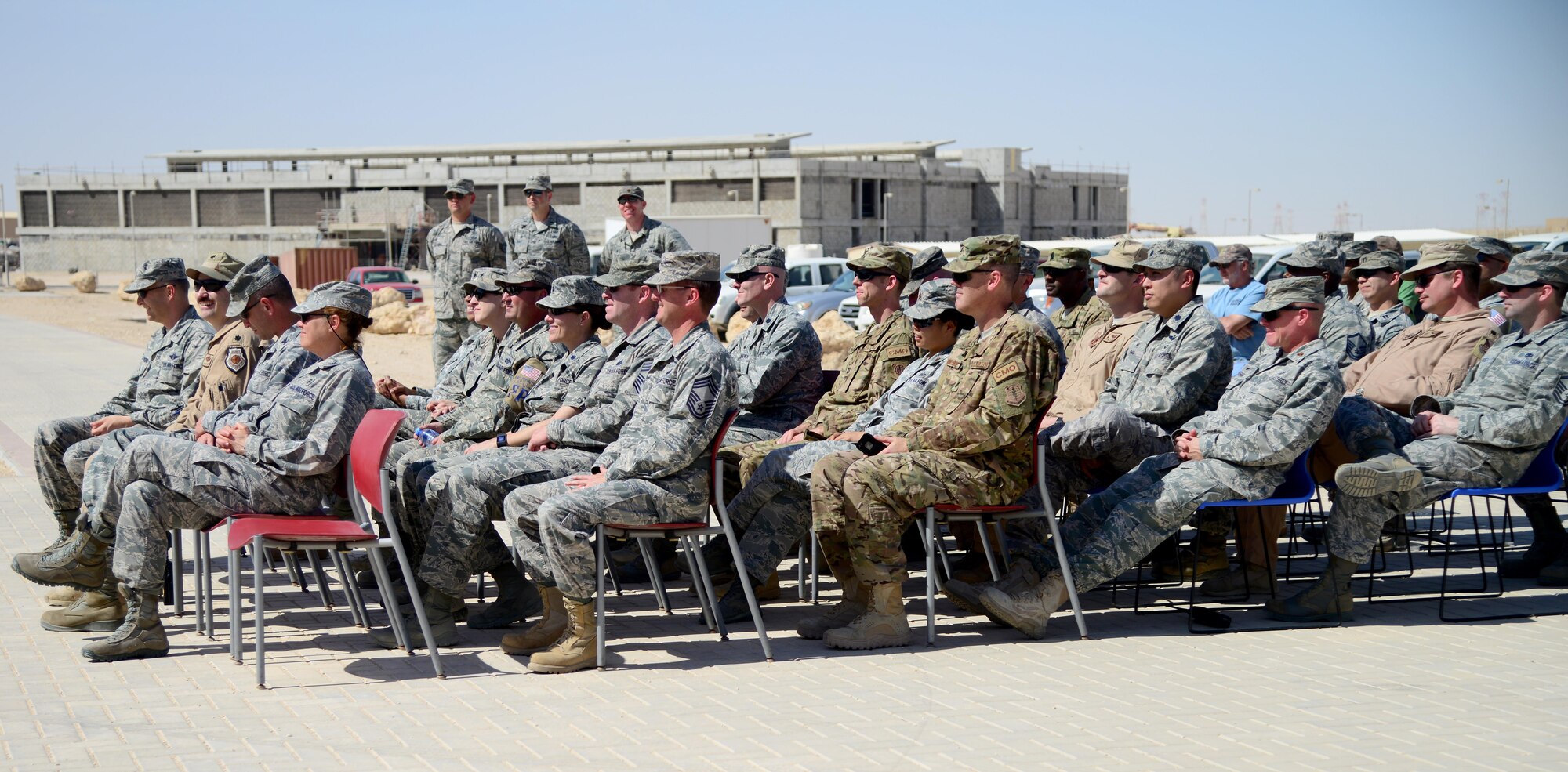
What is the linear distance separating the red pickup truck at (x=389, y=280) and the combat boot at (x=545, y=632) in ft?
128

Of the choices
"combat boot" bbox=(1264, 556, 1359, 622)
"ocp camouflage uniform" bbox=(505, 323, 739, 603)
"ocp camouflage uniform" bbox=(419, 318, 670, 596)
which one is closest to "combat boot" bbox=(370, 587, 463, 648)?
"ocp camouflage uniform" bbox=(419, 318, 670, 596)

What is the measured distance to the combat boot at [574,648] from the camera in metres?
5.80

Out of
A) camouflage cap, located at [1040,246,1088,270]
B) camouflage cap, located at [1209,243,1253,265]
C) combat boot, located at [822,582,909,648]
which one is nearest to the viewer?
combat boot, located at [822,582,909,648]

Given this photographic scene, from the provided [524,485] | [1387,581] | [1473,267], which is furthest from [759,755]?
[1473,267]

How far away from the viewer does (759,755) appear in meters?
4.66

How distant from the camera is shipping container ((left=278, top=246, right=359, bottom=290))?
5831cm

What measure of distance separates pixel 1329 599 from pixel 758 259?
336 centimetres

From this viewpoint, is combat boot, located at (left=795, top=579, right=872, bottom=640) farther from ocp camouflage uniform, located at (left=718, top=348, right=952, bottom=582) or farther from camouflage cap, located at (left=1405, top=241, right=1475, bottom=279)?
camouflage cap, located at (left=1405, top=241, right=1475, bottom=279)

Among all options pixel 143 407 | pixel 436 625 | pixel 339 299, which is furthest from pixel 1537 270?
pixel 143 407

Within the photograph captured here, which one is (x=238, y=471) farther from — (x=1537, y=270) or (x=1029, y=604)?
(x=1537, y=270)

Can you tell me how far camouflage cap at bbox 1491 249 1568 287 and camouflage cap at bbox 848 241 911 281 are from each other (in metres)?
2.96

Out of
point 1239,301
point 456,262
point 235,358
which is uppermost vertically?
point 456,262

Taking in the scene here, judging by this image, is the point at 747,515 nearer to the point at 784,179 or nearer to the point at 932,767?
the point at 932,767

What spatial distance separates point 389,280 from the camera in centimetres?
4791
